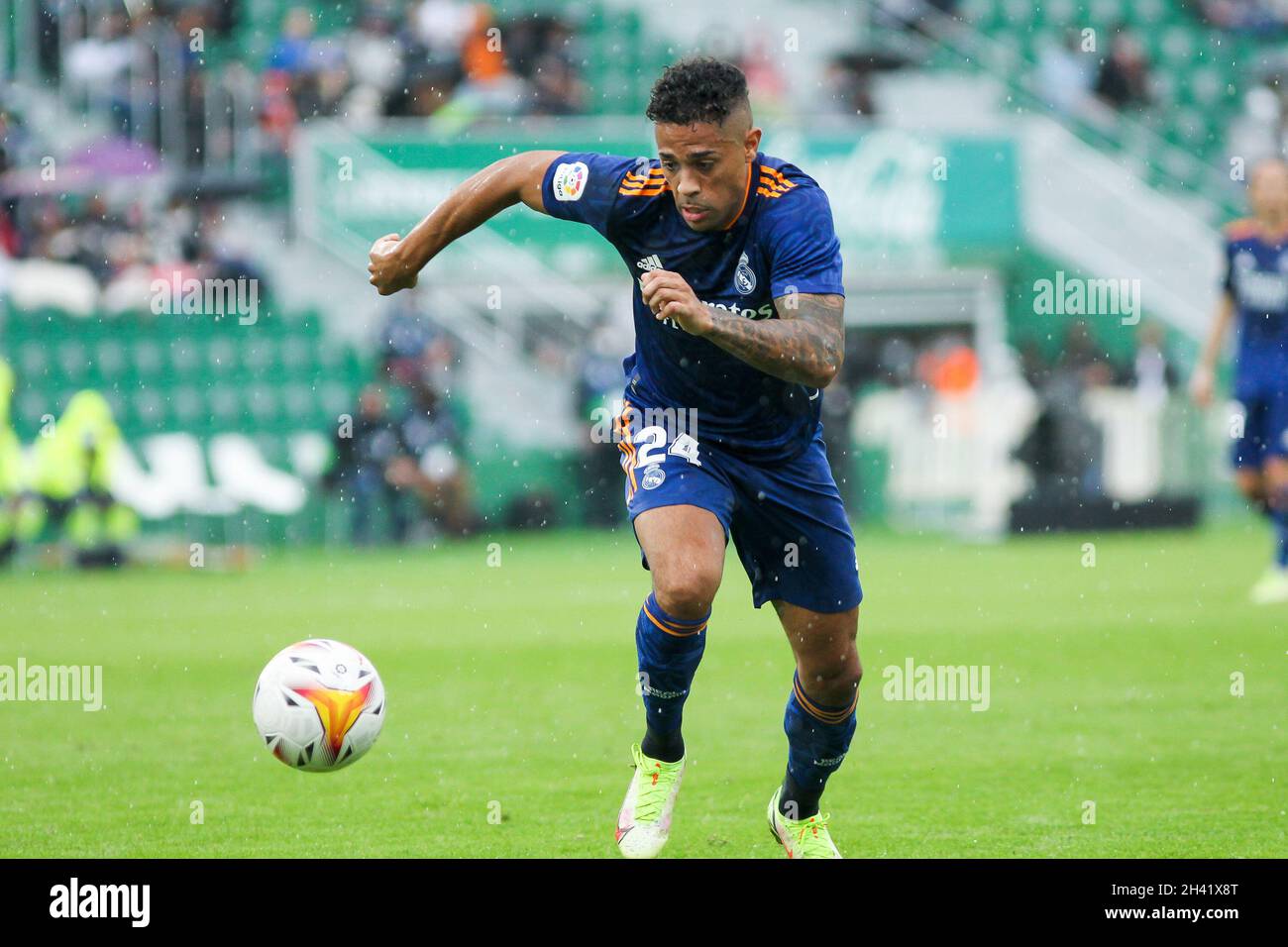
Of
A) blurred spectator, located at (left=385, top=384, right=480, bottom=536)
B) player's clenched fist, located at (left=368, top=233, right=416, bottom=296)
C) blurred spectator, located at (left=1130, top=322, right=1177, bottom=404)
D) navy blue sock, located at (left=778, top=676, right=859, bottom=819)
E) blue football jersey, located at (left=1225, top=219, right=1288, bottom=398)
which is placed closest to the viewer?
navy blue sock, located at (left=778, top=676, right=859, bottom=819)

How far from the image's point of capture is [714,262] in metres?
5.36

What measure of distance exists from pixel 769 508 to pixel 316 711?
156 centimetres

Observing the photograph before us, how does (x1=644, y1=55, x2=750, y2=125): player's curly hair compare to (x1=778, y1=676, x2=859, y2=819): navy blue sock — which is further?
(x1=778, y1=676, x2=859, y2=819): navy blue sock

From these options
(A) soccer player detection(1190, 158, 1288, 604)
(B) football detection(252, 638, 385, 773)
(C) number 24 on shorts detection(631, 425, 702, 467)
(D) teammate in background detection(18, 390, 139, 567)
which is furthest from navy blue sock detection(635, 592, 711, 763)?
(D) teammate in background detection(18, 390, 139, 567)

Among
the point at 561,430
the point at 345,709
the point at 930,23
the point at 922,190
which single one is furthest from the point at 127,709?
the point at 930,23

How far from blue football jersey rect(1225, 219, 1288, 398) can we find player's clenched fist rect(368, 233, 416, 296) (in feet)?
24.7

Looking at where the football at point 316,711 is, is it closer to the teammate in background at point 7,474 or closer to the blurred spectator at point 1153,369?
the teammate in background at point 7,474

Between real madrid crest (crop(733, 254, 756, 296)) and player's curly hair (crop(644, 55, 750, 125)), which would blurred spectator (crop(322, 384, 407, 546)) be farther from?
player's curly hair (crop(644, 55, 750, 125))

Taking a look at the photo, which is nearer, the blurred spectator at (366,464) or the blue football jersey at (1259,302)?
the blue football jersey at (1259,302)

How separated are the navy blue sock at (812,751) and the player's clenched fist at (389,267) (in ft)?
5.88

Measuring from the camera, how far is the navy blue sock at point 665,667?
205 inches

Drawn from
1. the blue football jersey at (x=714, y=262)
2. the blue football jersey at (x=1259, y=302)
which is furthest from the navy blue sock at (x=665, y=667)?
the blue football jersey at (x=1259, y=302)

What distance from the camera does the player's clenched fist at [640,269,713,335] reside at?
180 inches

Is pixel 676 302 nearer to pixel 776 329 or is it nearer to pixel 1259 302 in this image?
pixel 776 329
